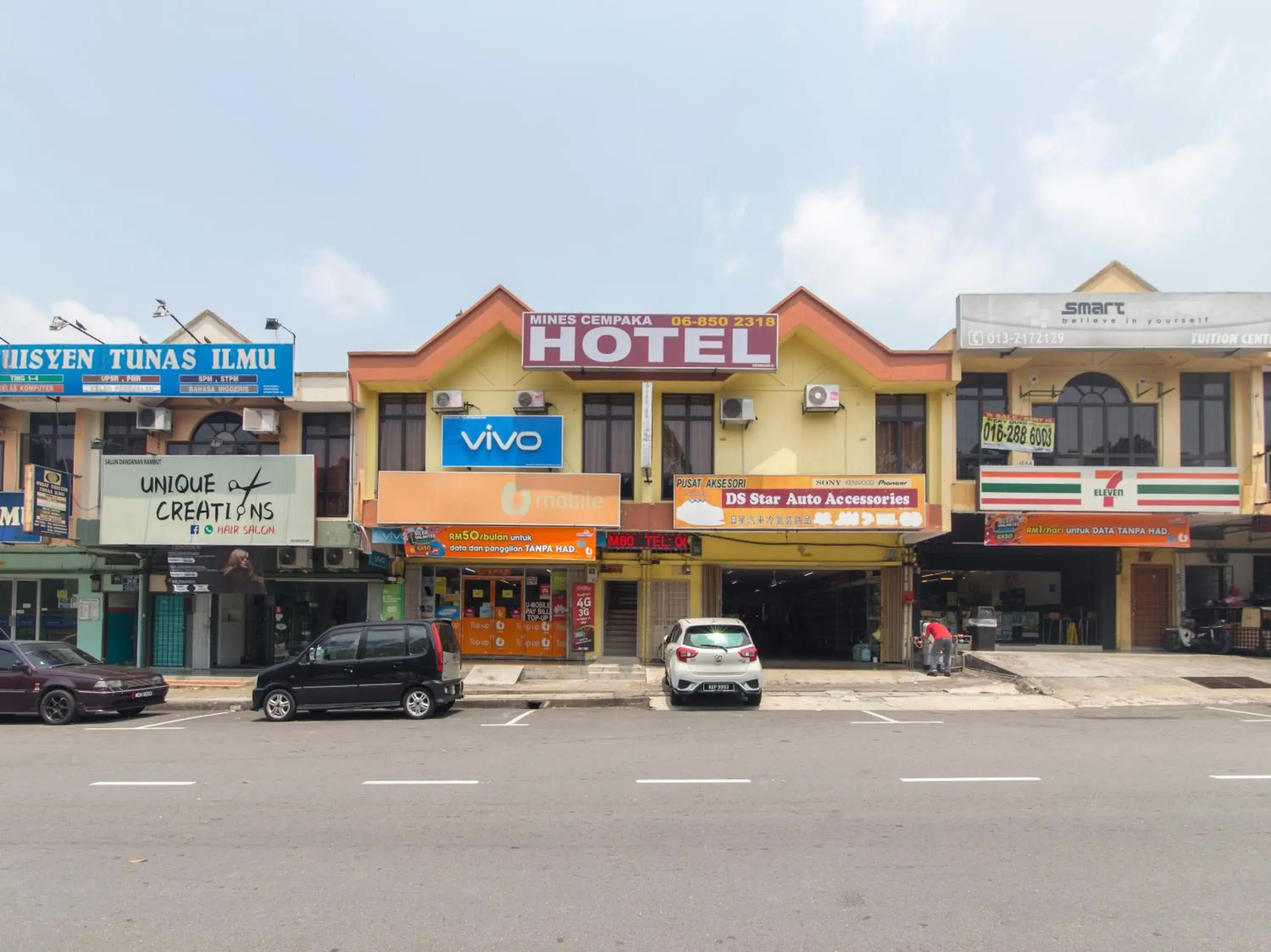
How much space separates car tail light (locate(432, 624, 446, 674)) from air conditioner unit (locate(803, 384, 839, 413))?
10.4 m

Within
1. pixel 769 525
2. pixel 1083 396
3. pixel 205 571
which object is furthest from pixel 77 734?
pixel 1083 396

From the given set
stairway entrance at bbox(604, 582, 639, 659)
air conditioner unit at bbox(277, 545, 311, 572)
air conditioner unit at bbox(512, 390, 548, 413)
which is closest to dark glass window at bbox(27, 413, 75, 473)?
air conditioner unit at bbox(277, 545, 311, 572)

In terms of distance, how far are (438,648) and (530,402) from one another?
25.7 feet

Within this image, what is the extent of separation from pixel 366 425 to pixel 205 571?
4.92 meters

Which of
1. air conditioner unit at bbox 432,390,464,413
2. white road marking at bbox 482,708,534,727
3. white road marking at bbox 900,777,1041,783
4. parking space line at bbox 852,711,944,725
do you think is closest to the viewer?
white road marking at bbox 900,777,1041,783

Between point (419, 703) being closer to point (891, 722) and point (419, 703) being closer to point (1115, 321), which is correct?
point (891, 722)

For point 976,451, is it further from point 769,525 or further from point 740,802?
point 740,802

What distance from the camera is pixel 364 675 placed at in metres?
14.9

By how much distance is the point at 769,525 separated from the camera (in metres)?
19.8

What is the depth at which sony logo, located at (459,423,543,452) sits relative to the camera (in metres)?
21.2

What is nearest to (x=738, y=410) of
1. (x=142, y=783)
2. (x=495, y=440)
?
(x=495, y=440)

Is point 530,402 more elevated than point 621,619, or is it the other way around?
point 530,402

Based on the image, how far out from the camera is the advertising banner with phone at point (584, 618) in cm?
2181

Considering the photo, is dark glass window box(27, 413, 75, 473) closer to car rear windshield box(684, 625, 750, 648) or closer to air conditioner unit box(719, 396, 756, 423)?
air conditioner unit box(719, 396, 756, 423)
